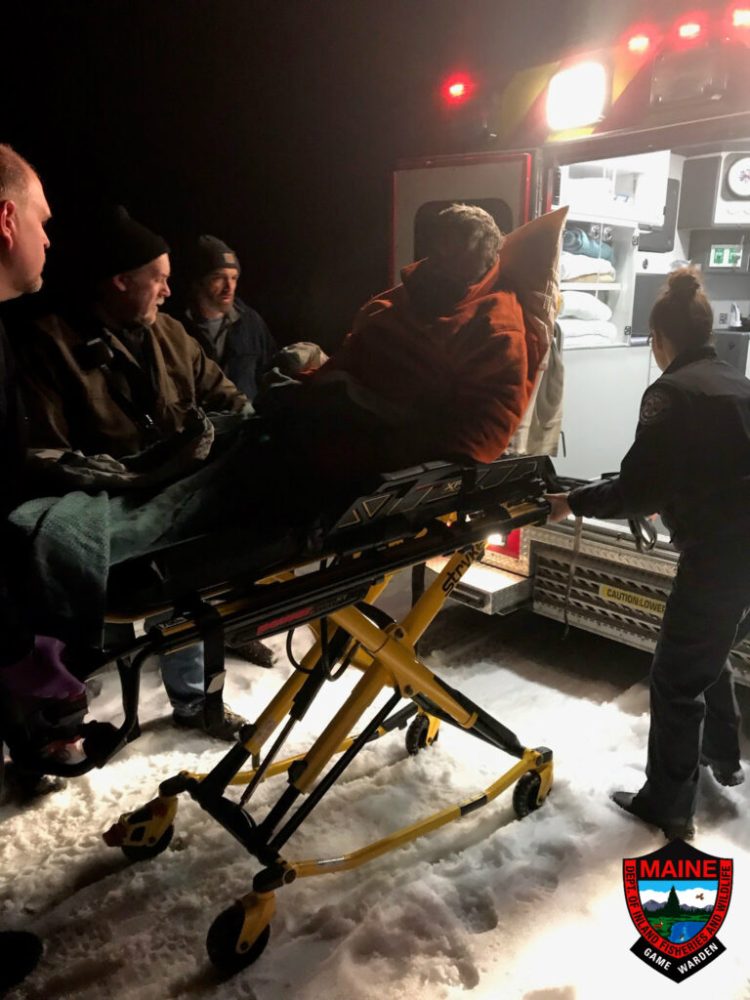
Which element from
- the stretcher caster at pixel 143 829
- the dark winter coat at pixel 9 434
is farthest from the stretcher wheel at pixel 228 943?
the dark winter coat at pixel 9 434

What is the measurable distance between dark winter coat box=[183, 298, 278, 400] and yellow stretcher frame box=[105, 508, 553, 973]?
5.50 ft

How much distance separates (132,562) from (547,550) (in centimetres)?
244

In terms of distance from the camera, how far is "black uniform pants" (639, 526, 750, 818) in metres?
2.21

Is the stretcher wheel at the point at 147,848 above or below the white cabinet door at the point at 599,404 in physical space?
below

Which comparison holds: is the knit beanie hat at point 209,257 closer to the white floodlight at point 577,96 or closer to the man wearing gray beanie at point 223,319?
the man wearing gray beanie at point 223,319

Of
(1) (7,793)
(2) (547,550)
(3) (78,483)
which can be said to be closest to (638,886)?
(2) (547,550)

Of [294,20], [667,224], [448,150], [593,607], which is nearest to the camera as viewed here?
[593,607]

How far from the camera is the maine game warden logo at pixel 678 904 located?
77.3 inches

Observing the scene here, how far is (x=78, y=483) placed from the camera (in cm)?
165

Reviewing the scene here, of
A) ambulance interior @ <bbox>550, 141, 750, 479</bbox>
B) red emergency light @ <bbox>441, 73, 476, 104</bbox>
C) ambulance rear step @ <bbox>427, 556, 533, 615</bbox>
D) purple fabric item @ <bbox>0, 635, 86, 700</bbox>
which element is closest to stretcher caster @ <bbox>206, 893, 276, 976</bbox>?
purple fabric item @ <bbox>0, 635, 86, 700</bbox>

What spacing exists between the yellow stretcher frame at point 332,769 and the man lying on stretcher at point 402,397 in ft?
1.20

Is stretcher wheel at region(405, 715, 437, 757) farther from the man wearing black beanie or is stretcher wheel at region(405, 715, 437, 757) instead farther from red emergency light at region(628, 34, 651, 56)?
red emergency light at region(628, 34, 651, 56)

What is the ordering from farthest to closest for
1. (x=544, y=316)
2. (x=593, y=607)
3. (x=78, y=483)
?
(x=593, y=607)
(x=544, y=316)
(x=78, y=483)

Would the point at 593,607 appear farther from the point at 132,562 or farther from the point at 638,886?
the point at 132,562
